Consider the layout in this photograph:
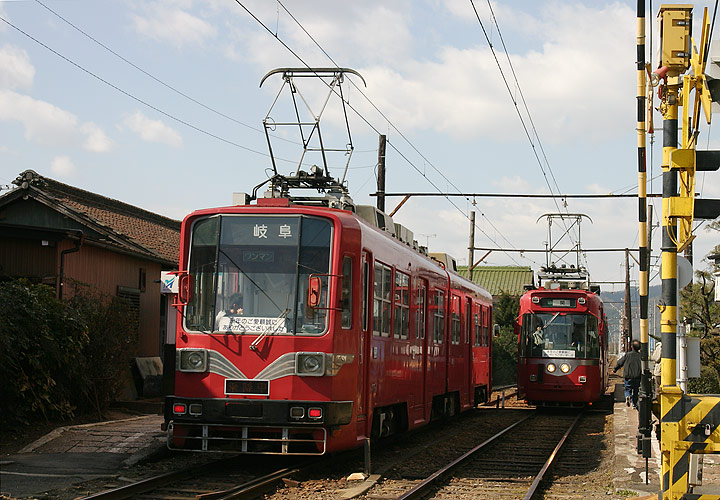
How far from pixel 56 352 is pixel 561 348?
42.7ft

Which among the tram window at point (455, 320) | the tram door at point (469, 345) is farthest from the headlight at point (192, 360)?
the tram door at point (469, 345)

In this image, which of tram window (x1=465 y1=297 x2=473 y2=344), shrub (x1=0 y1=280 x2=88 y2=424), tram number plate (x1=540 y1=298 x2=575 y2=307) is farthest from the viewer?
tram number plate (x1=540 y1=298 x2=575 y2=307)

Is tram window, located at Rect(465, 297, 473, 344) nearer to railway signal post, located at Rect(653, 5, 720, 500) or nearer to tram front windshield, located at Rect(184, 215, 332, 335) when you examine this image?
tram front windshield, located at Rect(184, 215, 332, 335)

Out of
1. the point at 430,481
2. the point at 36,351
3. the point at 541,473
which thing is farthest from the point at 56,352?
the point at 541,473

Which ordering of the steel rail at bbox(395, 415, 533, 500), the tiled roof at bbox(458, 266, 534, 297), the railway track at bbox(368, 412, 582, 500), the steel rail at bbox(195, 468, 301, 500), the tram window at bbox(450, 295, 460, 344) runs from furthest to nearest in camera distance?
the tiled roof at bbox(458, 266, 534, 297) → the tram window at bbox(450, 295, 460, 344) → the railway track at bbox(368, 412, 582, 500) → the steel rail at bbox(395, 415, 533, 500) → the steel rail at bbox(195, 468, 301, 500)

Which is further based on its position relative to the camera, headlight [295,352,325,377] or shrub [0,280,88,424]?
shrub [0,280,88,424]

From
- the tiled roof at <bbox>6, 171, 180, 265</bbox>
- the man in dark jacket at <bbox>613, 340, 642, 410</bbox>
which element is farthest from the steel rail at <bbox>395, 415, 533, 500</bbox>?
the tiled roof at <bbox>6, 171, 180, 265</bbox>

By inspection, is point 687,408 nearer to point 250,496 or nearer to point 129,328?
point 250,496

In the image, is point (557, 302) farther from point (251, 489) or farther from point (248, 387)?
point (251, 489)

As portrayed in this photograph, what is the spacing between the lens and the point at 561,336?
922 inches

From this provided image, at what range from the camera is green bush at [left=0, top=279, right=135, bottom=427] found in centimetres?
1406

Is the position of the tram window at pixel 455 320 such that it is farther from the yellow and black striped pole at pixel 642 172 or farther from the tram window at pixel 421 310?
the yellow and black striped pole at pixel 642 172

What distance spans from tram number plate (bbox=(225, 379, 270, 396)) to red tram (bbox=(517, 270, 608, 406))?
13.9 metres

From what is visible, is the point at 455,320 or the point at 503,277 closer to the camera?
the point at 455,320
